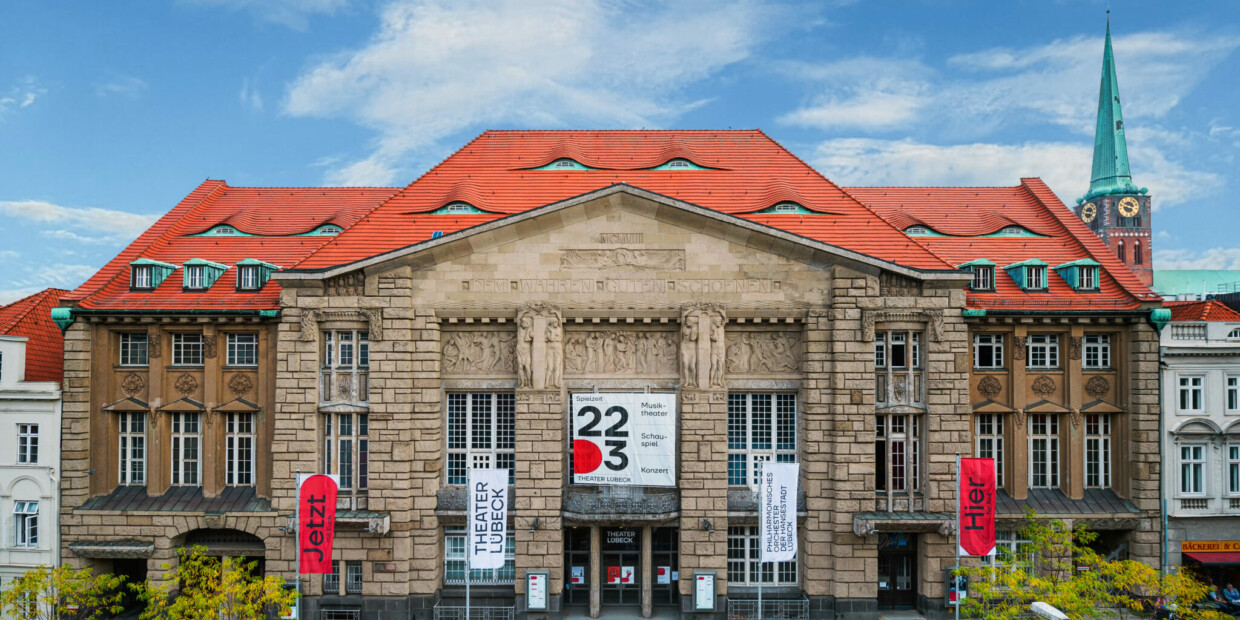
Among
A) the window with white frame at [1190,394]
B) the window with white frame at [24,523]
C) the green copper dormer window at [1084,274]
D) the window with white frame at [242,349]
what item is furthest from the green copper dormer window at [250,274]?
the window with white frame at [1190,394]

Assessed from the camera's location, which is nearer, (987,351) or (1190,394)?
(1190,394)

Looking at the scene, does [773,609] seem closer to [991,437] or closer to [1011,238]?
[991,437]

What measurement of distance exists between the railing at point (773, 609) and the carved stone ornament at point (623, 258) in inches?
487

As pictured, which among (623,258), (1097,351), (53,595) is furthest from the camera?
(1097,351)

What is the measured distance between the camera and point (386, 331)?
26.0 meters

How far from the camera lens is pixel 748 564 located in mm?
27062

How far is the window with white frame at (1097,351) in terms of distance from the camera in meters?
28.0

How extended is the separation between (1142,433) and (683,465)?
1735 centimetres

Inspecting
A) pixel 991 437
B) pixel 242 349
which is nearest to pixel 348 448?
pixel 242 349

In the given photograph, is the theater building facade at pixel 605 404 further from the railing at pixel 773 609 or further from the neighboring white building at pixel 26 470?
the neighboring white building at pixel 26 470

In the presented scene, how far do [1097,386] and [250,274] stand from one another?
33.2 meters

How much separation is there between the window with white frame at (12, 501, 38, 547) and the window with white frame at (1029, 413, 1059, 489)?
123 feet

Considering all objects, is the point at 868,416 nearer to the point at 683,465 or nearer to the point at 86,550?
the point at 683,465

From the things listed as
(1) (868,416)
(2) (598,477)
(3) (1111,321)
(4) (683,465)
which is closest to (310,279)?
(2) (598,477)
